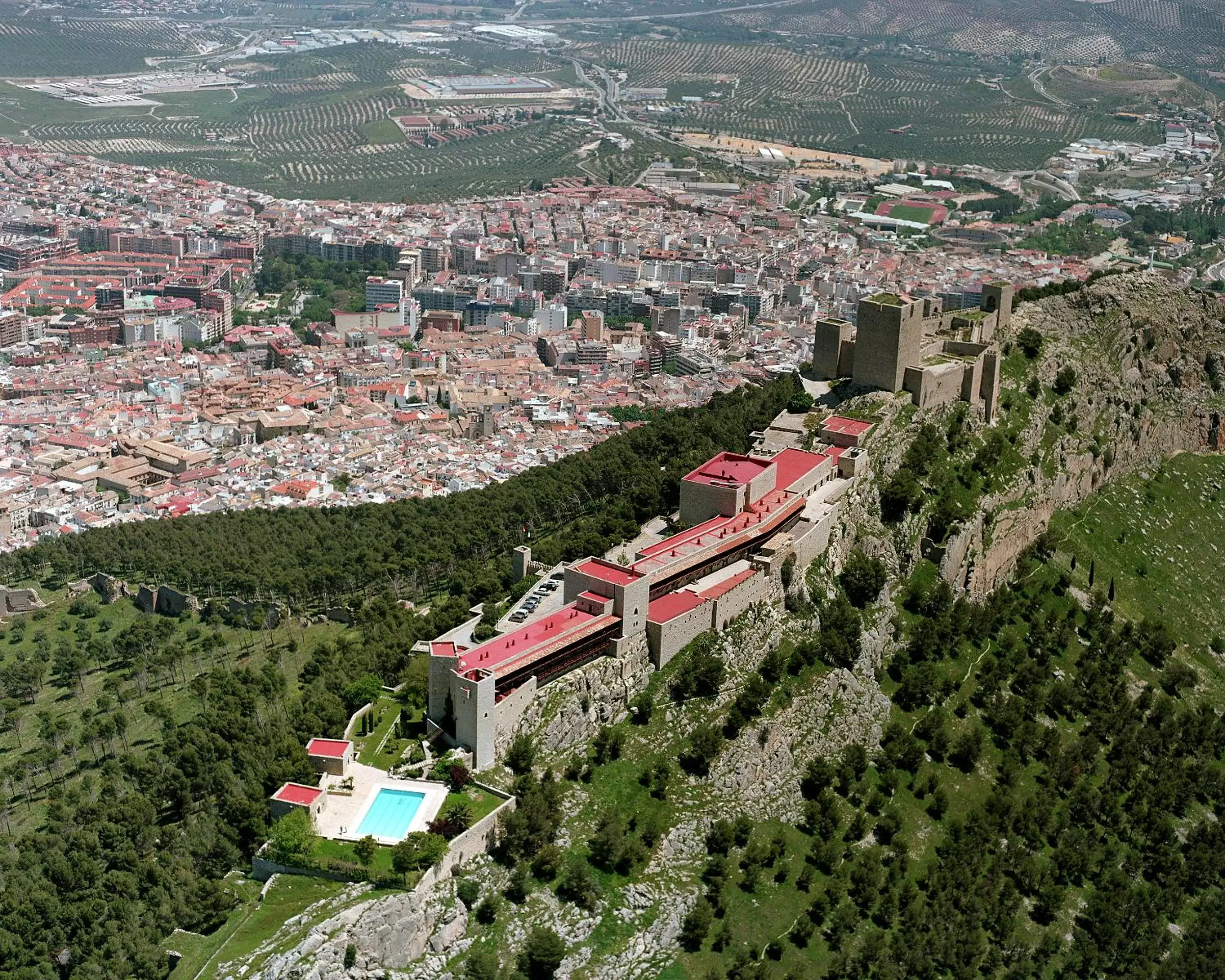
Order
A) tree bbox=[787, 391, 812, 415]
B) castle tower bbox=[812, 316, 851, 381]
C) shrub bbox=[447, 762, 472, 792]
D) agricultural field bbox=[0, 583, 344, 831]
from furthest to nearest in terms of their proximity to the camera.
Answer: castle tower bbox=[812, 316, 851, 381], tree bbox=[787, 391, 812, 415], agricultural field bbox=[0, 583, 344, 831], shrub bbox=[447, 762, 472, 792]

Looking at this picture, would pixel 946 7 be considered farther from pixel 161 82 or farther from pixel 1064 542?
pixel 1064 542

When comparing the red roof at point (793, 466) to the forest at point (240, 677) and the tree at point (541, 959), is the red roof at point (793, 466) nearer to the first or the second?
the forest at point (240, 677)

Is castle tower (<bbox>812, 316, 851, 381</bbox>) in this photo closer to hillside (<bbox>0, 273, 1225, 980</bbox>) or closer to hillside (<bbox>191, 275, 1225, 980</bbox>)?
hillside (<bbox>0, 273, 1225, 980</bbox>)

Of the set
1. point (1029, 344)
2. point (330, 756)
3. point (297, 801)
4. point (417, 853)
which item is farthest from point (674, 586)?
point (1029, 344)

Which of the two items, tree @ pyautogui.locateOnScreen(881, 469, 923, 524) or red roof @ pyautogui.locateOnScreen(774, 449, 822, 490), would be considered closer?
red roof @ pyautogui.locateOnScreen(774, 449, 822, 490)

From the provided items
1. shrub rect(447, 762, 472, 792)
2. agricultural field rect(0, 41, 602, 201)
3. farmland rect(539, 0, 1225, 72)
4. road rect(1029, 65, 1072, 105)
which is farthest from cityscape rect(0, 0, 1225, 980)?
farmland rect(539, 0, 1225, 72)
